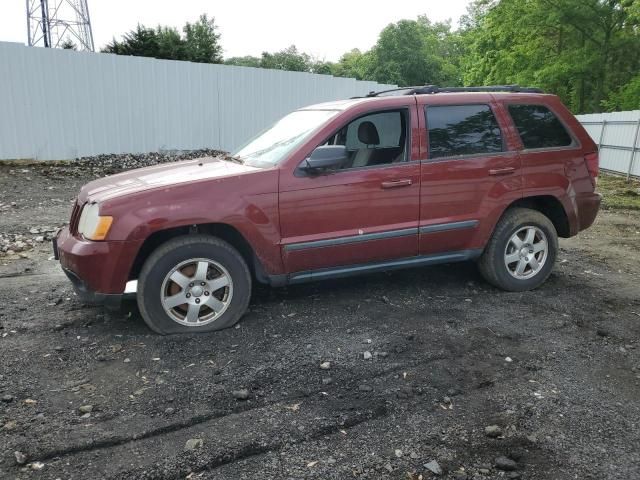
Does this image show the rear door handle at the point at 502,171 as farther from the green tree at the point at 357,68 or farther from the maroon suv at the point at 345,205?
the green tree at the point at 357,68

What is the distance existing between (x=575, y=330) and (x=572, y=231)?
1.36 m

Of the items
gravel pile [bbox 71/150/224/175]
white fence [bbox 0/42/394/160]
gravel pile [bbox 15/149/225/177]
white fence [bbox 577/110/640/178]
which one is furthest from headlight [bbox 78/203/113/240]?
white fence [bbox 577/110/640/178]

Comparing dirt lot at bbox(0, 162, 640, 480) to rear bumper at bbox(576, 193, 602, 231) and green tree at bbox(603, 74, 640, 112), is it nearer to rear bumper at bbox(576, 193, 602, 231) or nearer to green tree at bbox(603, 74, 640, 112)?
rear bumper at bbox(576, 193, 602, 231)

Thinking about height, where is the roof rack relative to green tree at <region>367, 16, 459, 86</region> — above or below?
below

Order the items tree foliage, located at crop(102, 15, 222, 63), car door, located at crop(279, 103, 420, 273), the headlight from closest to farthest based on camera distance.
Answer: the headlight < car door, located at crop(279, 103, 420, 273) < tree foliage, located at crop(102, 15, 222, 63)

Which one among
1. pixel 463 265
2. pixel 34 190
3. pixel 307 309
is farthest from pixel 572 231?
pixel 34 190

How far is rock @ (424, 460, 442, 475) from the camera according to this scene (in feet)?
8.24

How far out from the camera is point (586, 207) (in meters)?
5.17

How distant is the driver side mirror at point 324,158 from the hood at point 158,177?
0.44 m

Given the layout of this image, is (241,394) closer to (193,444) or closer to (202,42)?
(193,444)

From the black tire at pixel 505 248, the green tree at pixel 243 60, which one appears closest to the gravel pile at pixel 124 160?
the black tire at pixel 505 248

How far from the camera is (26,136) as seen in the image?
449 inches

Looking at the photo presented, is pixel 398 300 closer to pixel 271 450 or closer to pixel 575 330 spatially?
pixel 575 330

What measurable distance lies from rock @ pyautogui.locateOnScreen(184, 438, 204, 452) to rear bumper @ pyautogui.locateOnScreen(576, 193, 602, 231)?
4.20m
